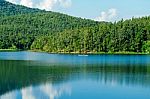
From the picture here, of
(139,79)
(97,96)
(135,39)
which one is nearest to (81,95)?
(97,96)

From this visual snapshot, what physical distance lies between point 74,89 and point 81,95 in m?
3.46

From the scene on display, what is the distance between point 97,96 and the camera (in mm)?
33406

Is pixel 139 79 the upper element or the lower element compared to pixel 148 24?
lower

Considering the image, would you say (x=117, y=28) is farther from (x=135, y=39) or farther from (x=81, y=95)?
(x=81, y=95)

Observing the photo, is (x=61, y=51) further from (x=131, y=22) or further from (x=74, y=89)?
(x=74, y=89)

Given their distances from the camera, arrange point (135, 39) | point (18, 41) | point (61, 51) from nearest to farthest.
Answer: point (135, 39) → point (61, 51) → point (18, 41)

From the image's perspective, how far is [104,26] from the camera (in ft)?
436

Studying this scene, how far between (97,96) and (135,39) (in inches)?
3574

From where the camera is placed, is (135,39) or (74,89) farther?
(135,39)

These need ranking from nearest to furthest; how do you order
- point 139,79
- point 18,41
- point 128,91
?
point 128,91, point 139,79, point 18,41

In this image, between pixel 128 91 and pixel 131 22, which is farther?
pixel 131 22

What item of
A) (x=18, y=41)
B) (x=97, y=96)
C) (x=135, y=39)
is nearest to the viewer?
(x=97, y=96)

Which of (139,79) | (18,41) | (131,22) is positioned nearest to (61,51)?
(131,22)

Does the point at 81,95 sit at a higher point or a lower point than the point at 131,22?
lower
